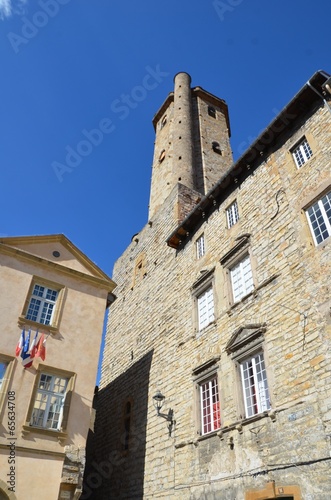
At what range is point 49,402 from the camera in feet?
33.3

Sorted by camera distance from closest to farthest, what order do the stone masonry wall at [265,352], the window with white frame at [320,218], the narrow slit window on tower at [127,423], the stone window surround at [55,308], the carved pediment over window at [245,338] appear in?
the stone masonry wall at [265,352] < the window with white frame at [320,218] < the carved pediment over window at [245,338] < the stone window surround at [55,308] < the narrow slit window on tower at [127,423]

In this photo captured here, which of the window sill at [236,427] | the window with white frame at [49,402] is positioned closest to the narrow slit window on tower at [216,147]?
the window with white frame at [49,402]

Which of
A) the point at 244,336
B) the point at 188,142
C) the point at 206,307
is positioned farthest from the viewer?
the point at 188,142


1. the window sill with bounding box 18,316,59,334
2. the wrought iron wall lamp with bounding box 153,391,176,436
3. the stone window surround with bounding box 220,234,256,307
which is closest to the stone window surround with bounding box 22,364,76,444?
the window sill with bounding box 18,316,59,334

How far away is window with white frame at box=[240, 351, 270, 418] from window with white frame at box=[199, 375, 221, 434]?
1095 millimetres

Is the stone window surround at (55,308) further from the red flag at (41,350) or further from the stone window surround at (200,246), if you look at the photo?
the stone window surround at (200,246)

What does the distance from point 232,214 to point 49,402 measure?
24.8 feet

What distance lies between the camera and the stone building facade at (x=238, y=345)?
7.23 meters

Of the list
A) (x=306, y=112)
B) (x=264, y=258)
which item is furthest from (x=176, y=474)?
(x=306, y=112)

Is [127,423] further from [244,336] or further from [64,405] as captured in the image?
[244,336]

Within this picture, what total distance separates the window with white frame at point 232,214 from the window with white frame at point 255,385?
4.44 metres

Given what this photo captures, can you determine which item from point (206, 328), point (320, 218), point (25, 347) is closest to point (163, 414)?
point (206, 328)

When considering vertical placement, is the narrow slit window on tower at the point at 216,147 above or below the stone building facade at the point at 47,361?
above

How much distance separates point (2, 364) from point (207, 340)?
549 centimetres
